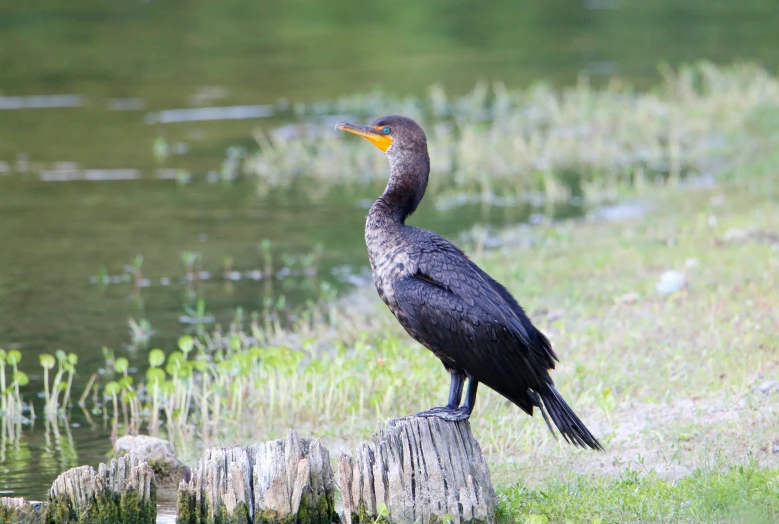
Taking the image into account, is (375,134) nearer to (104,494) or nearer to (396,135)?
(396,135)

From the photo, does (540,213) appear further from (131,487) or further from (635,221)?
(131,487)

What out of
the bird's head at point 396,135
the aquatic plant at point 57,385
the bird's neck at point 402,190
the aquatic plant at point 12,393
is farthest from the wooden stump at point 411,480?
the aquatic plant at point 12,393

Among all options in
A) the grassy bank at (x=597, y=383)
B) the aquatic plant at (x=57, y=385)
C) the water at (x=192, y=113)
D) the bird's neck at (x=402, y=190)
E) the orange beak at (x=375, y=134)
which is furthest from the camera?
the water at (x=192, y=113)

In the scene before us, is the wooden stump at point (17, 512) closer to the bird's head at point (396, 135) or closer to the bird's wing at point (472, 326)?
the bird's wing at point (472, 326)

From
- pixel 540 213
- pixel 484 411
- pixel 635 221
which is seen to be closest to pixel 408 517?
pixel 484 411

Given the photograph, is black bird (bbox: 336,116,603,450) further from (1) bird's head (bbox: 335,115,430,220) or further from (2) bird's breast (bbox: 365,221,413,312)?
(1) bird's head (bbox: 335,115,430,220)

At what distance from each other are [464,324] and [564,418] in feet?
2.16

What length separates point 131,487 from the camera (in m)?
5.29

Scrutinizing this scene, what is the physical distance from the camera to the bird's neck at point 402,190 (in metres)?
5.89

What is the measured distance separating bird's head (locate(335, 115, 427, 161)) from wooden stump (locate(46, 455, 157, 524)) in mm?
2051

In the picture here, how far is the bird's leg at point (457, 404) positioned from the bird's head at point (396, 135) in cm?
119

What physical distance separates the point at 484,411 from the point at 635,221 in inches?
206

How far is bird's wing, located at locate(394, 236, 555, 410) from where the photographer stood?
545cm

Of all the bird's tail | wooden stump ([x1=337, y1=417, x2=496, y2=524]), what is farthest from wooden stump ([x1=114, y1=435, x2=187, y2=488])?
the bird's tail
